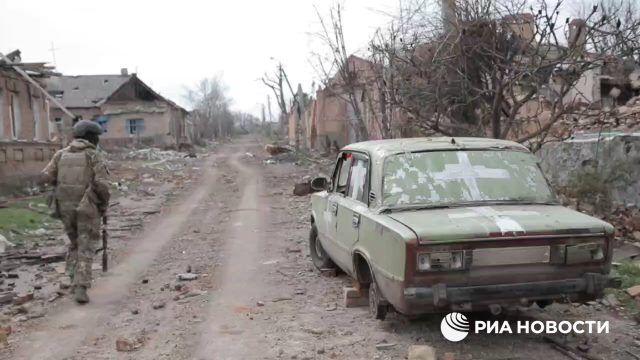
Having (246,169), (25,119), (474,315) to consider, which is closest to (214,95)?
(246,169)

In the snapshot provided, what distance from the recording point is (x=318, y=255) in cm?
714

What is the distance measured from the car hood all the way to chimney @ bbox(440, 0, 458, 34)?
461cm

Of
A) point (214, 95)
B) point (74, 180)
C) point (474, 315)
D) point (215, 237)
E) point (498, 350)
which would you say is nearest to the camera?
point (498, 350)

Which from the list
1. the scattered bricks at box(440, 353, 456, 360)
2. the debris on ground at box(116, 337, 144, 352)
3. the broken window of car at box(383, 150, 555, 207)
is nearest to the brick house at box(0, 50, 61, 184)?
the debris on ground at box(116, 337, 144, 352)

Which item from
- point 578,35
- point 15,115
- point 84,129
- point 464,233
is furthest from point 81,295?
point 15,115

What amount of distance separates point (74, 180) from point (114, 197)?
1028 cm

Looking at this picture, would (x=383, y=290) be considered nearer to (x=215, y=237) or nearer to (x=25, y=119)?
(x=215, y=237)

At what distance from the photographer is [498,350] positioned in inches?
167

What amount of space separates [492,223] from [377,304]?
4.01 ft

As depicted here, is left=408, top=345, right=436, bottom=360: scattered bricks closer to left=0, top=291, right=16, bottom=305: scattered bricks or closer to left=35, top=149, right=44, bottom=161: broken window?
left=0, top=291, right=16, bottom=305: scattered bricks

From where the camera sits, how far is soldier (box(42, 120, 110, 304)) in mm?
6219

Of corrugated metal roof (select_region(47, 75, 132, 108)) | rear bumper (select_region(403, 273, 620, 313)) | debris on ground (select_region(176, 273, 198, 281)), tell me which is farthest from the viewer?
corrugated metal roof (select_region(47, 75, 132, 108))

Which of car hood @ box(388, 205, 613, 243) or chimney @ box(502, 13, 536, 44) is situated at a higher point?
chimney @ box(502, 13, 536, 44)

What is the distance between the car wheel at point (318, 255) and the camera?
271 inches
